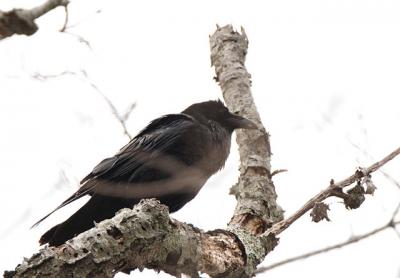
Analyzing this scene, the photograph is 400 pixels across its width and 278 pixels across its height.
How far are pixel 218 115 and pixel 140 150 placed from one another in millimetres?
1129

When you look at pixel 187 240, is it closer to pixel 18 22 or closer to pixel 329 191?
pixel 329 191

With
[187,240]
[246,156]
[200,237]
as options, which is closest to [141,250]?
[187,240]

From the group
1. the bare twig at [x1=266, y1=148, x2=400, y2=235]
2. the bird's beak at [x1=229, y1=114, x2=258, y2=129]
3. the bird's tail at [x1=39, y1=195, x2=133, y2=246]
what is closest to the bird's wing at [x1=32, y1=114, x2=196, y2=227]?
the bird's tail at [x1=39, y1=195, x2=133, y2=246]

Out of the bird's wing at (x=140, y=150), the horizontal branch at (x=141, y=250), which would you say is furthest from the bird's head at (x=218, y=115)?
the horizontal branch at (x=141, y=250)

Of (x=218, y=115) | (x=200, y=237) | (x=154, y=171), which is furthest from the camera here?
(x=218, y=115)

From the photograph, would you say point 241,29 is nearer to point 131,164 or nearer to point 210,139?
point 210,139

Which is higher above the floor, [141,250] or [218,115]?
[218,115]

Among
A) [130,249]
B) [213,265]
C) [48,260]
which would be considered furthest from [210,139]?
[48,260]

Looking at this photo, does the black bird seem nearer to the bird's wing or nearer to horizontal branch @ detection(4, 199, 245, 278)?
the bird's wing

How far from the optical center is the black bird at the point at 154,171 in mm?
4703

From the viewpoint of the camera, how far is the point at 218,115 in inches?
235

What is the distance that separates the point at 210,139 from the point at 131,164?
0.80m

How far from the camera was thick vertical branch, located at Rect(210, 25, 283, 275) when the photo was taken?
437 cm

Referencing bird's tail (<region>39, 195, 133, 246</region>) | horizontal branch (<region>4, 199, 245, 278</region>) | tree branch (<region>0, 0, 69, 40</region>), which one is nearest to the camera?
tree branch (<region>0, 0, 69, 40</region>)
